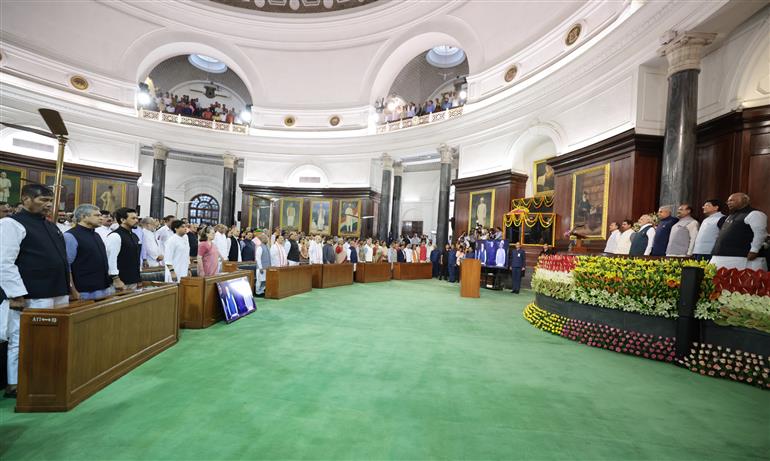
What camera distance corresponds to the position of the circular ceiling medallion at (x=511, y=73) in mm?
14356

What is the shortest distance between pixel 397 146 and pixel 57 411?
59.1 ft

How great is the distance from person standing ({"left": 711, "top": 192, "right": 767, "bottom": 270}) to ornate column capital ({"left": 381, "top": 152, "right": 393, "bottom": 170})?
632 inches

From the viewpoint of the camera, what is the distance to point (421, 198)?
973 inches

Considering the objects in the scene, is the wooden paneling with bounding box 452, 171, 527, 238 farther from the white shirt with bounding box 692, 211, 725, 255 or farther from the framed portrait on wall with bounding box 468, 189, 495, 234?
the white shirt with bounding box 692, 211, 725, 255

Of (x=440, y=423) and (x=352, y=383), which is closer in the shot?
(x=440, y=423)

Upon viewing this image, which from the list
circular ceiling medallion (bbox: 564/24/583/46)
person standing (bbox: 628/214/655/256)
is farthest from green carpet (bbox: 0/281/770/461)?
circular ceiling medallion (bbox: 564/24/583/46)

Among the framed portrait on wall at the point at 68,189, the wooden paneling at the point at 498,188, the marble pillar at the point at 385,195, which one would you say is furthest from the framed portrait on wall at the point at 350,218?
the framed portrait on wall at the point at 68,189

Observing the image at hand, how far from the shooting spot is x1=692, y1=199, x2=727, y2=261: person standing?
5.53 m

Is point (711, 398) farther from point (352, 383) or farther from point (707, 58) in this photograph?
point (707, 58)

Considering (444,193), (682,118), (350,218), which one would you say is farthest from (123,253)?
(350,218)

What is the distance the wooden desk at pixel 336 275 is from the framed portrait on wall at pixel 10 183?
45.4ft

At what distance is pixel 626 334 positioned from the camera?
5461mm

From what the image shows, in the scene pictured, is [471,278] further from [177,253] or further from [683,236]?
[177,253]

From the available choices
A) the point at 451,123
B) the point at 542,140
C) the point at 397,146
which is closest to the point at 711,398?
the point at 542,140
